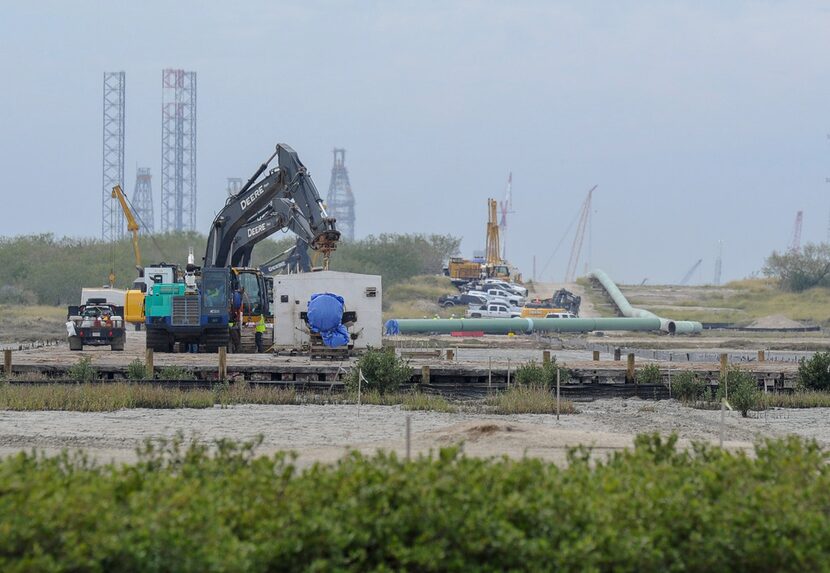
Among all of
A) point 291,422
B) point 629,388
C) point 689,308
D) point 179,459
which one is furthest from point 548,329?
point 179,459

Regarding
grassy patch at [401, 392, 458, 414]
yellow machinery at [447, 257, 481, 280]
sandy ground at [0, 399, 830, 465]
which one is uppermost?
yellow machinery at [447, 257, 481, 280]

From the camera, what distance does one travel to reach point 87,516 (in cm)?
1022

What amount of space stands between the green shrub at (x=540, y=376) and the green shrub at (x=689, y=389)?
2.67m

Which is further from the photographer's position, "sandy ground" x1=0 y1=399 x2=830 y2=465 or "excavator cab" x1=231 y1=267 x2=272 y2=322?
"excavator cab" x1=231 y1=267 x2=272 y2=322

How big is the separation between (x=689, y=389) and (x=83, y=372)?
14.9 m

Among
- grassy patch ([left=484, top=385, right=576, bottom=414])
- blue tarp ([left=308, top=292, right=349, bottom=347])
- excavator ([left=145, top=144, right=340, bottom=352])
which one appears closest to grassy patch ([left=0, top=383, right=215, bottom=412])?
grassy patch ([left=484, top=385, right=576, bottom=414])

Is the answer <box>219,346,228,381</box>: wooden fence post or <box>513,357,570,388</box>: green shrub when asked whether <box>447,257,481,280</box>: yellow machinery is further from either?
<box>219,346,228,381</box>: wooden fence post

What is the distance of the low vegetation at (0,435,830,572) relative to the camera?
1001 cm

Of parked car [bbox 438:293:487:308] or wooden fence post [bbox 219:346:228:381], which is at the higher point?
parked car [bbox 438:293:487:308]

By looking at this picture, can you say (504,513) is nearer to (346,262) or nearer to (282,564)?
(282,564)

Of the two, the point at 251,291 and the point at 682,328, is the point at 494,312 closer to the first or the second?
the point at 682,328

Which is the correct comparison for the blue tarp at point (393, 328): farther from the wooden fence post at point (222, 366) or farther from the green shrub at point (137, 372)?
the wooden fence post at point (222, 366)

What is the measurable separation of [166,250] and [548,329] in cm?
4801

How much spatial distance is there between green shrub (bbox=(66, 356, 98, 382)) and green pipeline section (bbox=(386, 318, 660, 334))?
122 feet
